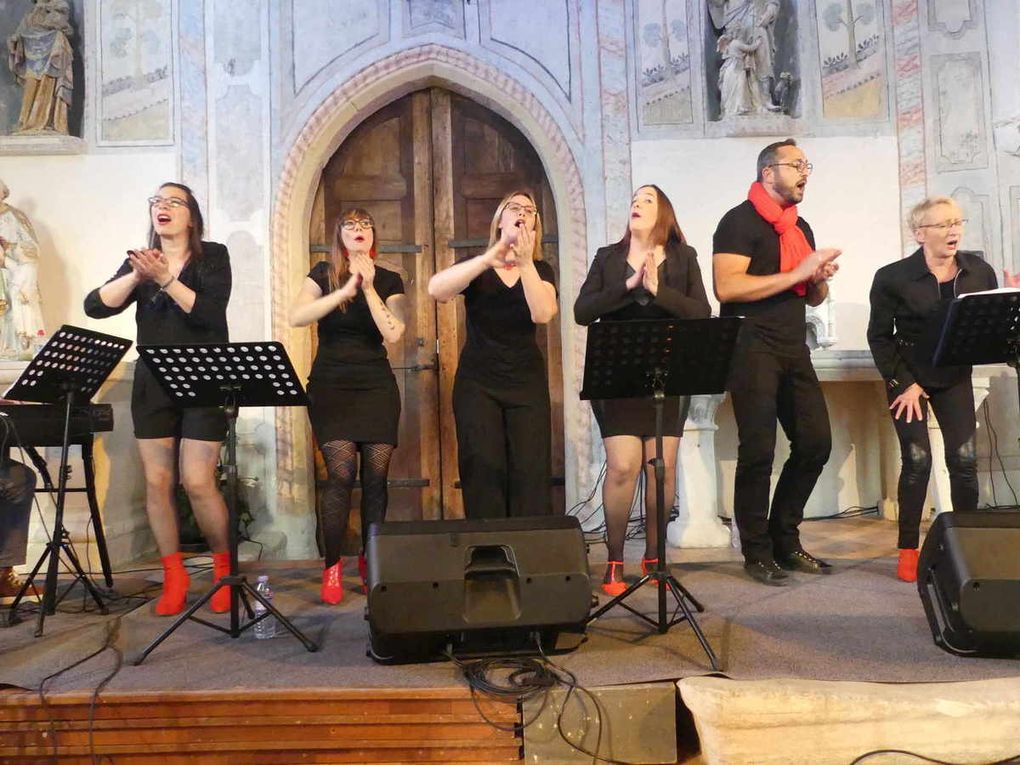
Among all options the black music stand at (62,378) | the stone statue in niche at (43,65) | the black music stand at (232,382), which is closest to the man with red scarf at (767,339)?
the black music stand at (232,382)

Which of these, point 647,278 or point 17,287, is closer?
point 647,278

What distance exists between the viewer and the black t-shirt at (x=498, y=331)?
3.28 metres

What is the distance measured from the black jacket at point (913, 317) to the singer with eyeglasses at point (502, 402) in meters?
1.59

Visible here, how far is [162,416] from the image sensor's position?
10.7 feet

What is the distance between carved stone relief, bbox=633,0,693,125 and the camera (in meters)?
5.70

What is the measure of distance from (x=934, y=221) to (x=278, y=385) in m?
2.83

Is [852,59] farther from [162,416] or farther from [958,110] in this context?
[162,416]

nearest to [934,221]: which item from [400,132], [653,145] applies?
[653,145]

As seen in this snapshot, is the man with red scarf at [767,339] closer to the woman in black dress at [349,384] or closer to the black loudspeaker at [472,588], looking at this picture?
the black loudspeaker at [472,588]

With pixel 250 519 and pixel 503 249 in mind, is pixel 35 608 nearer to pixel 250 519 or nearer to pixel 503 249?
pixel 250 519

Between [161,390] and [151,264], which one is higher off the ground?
[151,264]

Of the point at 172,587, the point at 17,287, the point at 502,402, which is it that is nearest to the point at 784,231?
the point at 502,402

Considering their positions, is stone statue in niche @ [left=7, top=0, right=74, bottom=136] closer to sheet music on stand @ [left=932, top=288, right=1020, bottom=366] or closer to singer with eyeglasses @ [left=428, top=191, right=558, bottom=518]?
singer with eyeglasses @ [left=428, top=191, right=558, bottom=518]

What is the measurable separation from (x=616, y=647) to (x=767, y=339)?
5.05 ft
